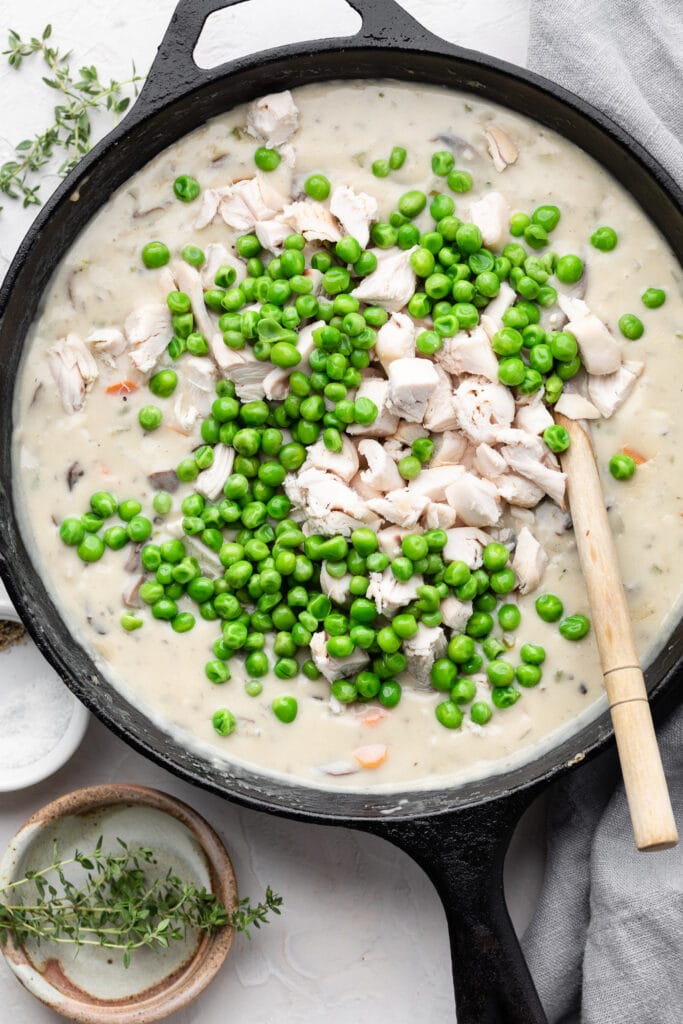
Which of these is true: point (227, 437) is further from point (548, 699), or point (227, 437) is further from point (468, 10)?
point (468, 10)

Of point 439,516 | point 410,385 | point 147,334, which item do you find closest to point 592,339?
point 410,385

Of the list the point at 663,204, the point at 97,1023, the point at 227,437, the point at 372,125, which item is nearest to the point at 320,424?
the point at 227,437

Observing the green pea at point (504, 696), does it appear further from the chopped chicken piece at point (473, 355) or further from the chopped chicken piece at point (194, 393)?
the chopped chicken piece at point (194, 393)

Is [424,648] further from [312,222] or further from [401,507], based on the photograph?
[312,222]

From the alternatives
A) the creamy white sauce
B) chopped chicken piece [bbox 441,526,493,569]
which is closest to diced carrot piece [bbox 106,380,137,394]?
the creamy white sauce

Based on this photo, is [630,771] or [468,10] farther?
[468,10]

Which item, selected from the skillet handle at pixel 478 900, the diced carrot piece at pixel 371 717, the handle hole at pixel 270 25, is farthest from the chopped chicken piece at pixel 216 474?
the handle hole at pixel 270 25

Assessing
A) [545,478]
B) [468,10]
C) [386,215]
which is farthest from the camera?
[468,10]
